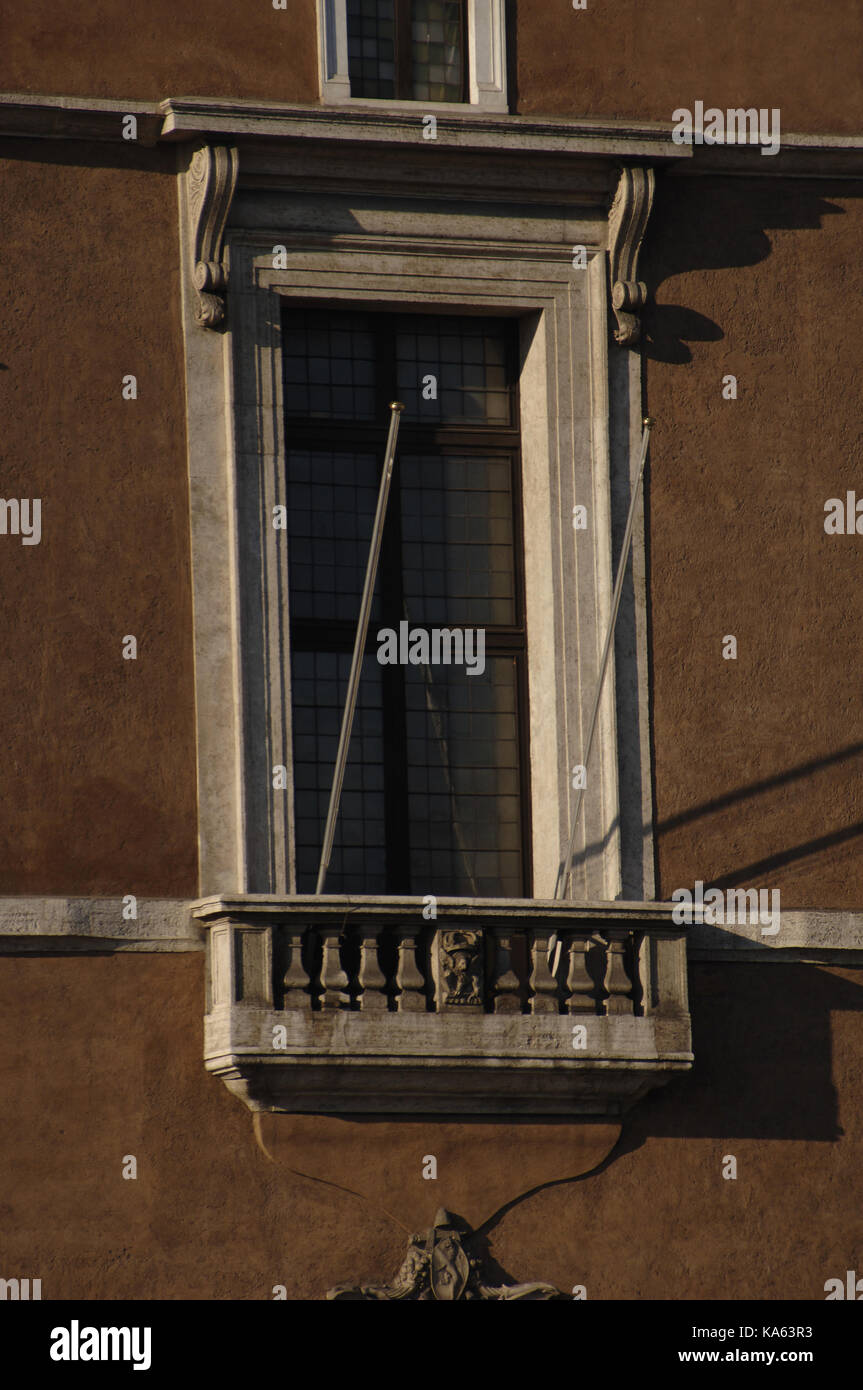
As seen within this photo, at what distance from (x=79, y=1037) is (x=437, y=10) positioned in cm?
714

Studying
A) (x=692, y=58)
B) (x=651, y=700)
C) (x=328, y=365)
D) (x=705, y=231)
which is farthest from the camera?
(x=692, y=58)

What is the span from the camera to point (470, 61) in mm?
19688

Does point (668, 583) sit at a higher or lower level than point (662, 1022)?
higher

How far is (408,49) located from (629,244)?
6.41 ft

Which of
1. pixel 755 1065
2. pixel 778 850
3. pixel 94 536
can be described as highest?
pixel 94 536

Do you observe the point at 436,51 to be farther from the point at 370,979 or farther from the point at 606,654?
the point at 370,979

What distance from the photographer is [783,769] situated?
19141 millimetres

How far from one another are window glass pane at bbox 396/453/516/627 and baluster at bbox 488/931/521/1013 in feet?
7.30

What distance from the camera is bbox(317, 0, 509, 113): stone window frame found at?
1931cm

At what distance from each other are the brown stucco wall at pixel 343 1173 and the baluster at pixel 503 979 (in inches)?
33.4

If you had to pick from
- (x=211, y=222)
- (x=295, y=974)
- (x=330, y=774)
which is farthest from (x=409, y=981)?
(x=211, y=222)

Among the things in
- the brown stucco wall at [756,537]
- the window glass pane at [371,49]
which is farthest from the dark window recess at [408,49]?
the brown stucco wall at [756,537]
